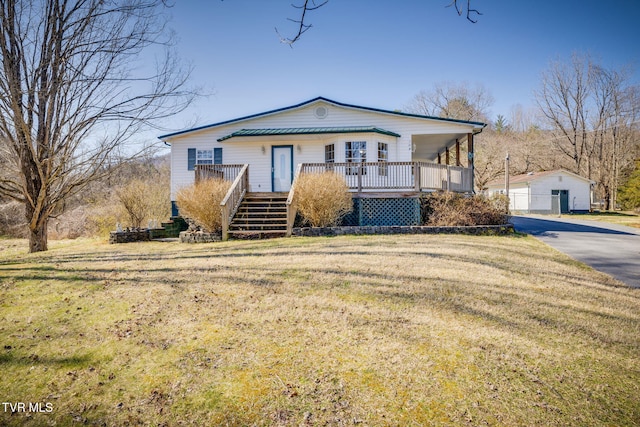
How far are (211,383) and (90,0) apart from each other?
40.1ft

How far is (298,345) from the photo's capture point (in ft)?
11.5

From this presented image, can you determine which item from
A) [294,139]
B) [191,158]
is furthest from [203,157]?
[294,139]

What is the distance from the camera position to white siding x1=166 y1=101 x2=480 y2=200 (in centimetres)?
1605

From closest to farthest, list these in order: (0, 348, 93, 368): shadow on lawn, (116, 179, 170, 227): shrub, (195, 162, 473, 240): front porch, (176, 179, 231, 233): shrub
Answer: (0, 348, 93, 368): shadow on lawn → (176, 179, 231, 233): shrub → (195, 162, 473, 240): front porch → (116, 179, 170, 227): shrub

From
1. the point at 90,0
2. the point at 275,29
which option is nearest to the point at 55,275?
the point at 275,29

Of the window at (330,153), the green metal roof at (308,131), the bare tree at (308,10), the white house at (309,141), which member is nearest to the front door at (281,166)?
the white house at (309,141)

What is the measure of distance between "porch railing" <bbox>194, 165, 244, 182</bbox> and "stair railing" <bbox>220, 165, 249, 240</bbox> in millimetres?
728

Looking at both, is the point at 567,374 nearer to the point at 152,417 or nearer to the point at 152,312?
the point at 152,417

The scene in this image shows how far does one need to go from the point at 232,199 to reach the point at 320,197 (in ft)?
10.3

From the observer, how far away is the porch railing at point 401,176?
1308 centimetres

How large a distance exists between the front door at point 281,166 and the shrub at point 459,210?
6.45 metres

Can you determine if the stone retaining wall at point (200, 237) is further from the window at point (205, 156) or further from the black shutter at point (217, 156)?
the window at point (205, 156)

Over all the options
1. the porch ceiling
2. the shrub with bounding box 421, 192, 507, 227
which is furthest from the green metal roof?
the shrub with bounding box 421, 192, 507, 227

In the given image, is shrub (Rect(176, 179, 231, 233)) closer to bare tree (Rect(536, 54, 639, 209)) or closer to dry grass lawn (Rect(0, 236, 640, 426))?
dry grass lawn (Rect(0, 236, 640, 426))
